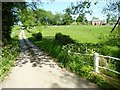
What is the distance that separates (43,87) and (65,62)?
21.0 feet

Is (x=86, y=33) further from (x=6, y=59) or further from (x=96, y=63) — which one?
(x=96, y=63)

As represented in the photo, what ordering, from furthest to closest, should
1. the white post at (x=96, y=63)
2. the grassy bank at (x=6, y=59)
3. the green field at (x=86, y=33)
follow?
the green field at (x=86, y=33)
the grassy bank at (x=6, y=59)
the white post at (x=96, y=63)

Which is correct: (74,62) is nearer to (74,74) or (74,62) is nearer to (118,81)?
(74,74)

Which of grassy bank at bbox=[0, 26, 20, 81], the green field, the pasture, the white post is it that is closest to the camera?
the white post

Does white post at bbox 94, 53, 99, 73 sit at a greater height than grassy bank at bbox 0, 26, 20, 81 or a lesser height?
greater

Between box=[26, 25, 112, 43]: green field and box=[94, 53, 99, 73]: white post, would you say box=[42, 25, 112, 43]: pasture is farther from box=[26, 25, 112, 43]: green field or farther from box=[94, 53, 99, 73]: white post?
box=[94, 53, 99, 73]: white post

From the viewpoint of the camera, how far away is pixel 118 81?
10164mm

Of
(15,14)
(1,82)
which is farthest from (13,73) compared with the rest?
(15,14)

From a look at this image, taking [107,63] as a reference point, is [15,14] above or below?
above

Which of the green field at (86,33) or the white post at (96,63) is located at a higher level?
the white post at (96,63)

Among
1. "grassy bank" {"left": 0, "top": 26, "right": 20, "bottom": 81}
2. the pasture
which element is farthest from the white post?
the pasture

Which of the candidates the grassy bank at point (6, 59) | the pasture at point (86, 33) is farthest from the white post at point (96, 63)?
the pasture at point (86, 33)

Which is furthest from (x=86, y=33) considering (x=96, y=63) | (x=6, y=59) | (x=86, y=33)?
(x=96, y=63)

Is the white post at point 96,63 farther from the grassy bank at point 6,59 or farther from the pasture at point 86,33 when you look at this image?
the pasture at point 86,33
